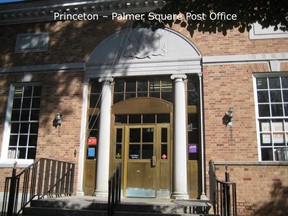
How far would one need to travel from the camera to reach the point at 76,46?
12016 millimetres

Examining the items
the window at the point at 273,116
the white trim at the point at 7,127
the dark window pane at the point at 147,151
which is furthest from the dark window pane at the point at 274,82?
the white trim at the point at 7,127

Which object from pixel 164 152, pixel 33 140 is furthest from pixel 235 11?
pixel 33 140

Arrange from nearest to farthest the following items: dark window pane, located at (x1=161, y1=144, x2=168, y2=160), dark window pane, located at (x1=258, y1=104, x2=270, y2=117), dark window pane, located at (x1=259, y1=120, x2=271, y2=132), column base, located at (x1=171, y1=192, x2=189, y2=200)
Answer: column base, located at (x1=171, y1=192, x2=189, y2=200) < dark window pane, located at (x1=259, y1=120, x2=271, y2=132) < dark window pane, located at (x1=258, y1=104, x2=270, y2=117) < dark window pane, located at (x1=161, y1=144, x2=168, y2=160)

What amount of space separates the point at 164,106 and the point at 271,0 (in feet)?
18.5

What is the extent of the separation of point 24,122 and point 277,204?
8202mm

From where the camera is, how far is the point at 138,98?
11.3m

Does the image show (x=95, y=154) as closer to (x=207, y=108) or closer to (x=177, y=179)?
(x=177, y=179)

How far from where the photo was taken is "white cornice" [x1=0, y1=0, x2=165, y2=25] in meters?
11.8

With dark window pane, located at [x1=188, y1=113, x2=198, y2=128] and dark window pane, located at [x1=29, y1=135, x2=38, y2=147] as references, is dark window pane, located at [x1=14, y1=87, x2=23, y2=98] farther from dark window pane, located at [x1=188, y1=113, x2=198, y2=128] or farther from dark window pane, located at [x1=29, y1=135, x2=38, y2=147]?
dark window pane, located at [x1=188, y1=113, x2=198, y2=128]

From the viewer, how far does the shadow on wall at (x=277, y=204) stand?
8.76 metres

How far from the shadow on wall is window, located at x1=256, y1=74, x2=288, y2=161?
1390 mm

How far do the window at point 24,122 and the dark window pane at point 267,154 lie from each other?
7155mm

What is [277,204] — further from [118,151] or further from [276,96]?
[118,151]

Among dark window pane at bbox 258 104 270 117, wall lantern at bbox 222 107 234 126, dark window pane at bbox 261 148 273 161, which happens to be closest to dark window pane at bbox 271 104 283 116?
dark window pane at bbox 258 104 270 117
